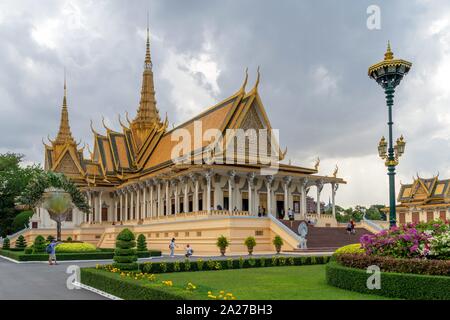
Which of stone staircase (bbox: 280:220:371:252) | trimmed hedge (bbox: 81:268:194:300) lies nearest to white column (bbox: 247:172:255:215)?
stone staircase (bbox: 280:220:371:252)

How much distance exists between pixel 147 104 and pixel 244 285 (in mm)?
48392

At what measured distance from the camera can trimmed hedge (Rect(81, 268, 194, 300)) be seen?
32.6ft

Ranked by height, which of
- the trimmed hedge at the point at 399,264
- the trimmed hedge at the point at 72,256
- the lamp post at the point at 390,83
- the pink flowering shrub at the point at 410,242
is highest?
the lamp post at the point at 390,83

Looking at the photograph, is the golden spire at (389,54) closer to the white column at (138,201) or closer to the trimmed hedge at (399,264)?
the trimmed hedge at (399,264)

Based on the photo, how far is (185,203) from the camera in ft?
126

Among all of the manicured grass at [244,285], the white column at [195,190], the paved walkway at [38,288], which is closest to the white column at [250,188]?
the white column at [195,190]

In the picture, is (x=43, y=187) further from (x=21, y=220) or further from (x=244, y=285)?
(x=244, y=285)

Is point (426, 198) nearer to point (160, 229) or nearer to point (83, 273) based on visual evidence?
point (160, 229)

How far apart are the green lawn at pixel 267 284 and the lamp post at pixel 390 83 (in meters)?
4.33

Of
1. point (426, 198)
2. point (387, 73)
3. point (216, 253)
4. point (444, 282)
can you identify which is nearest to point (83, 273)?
point (444, 282)

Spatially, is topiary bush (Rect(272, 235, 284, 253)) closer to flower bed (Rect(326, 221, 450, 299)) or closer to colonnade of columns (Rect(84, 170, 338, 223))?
colonnade of columns (Rect(84, 170, 338, 223))

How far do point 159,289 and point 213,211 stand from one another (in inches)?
927

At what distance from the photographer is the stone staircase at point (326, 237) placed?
31.5m

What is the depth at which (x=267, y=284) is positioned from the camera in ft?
45.9
